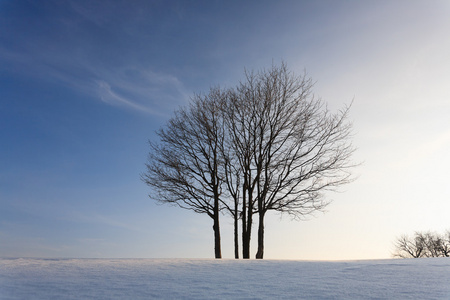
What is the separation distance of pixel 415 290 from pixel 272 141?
10953 mm

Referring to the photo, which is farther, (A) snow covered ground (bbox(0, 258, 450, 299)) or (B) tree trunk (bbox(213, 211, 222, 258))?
(B) tree trunk (bbox(213, 211, 222, 258))

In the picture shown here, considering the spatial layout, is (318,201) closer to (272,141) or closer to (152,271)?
(272,141)

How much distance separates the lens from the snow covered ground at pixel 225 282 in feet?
13.0

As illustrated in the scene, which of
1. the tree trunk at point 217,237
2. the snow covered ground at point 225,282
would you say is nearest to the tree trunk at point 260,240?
the tree trunk at point 217,237

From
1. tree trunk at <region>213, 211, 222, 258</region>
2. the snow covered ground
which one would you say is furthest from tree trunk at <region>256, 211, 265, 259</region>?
the snow covered ground

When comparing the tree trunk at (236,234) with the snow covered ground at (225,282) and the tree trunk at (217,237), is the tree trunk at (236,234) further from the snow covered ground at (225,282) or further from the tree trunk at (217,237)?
the snow covered ground at (225,282)

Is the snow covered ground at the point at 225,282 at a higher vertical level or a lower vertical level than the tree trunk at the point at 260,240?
lower

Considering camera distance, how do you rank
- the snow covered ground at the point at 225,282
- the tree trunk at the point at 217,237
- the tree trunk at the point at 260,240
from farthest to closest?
the tree trunk at the point at 217,237, the tree trunk at the point at 260,240, the snow covered ground at the point at 225,282

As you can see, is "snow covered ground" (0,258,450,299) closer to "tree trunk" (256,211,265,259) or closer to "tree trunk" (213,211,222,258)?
"tree trunk" (256,211,265,259)

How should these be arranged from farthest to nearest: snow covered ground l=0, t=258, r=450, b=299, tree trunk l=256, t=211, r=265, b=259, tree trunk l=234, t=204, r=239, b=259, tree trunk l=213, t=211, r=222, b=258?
tree trunk l=234, t=204, r=239, b=259 → tree trunk l=213, t=211, r=222, b=258 → tree trunk l=256, t=211, r=265, b=259 → snow covered ground l=0, t=258, r=450, b=299

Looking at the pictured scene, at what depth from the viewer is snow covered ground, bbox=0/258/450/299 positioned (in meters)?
3.95

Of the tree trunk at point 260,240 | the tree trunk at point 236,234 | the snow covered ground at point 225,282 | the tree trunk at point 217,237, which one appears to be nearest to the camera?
the snow covered ground at point 225,282

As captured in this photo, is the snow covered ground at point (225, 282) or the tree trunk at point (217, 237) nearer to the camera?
the snow covered ground at point (225, 282)

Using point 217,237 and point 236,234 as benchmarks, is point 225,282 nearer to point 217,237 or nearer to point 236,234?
point 217,237
